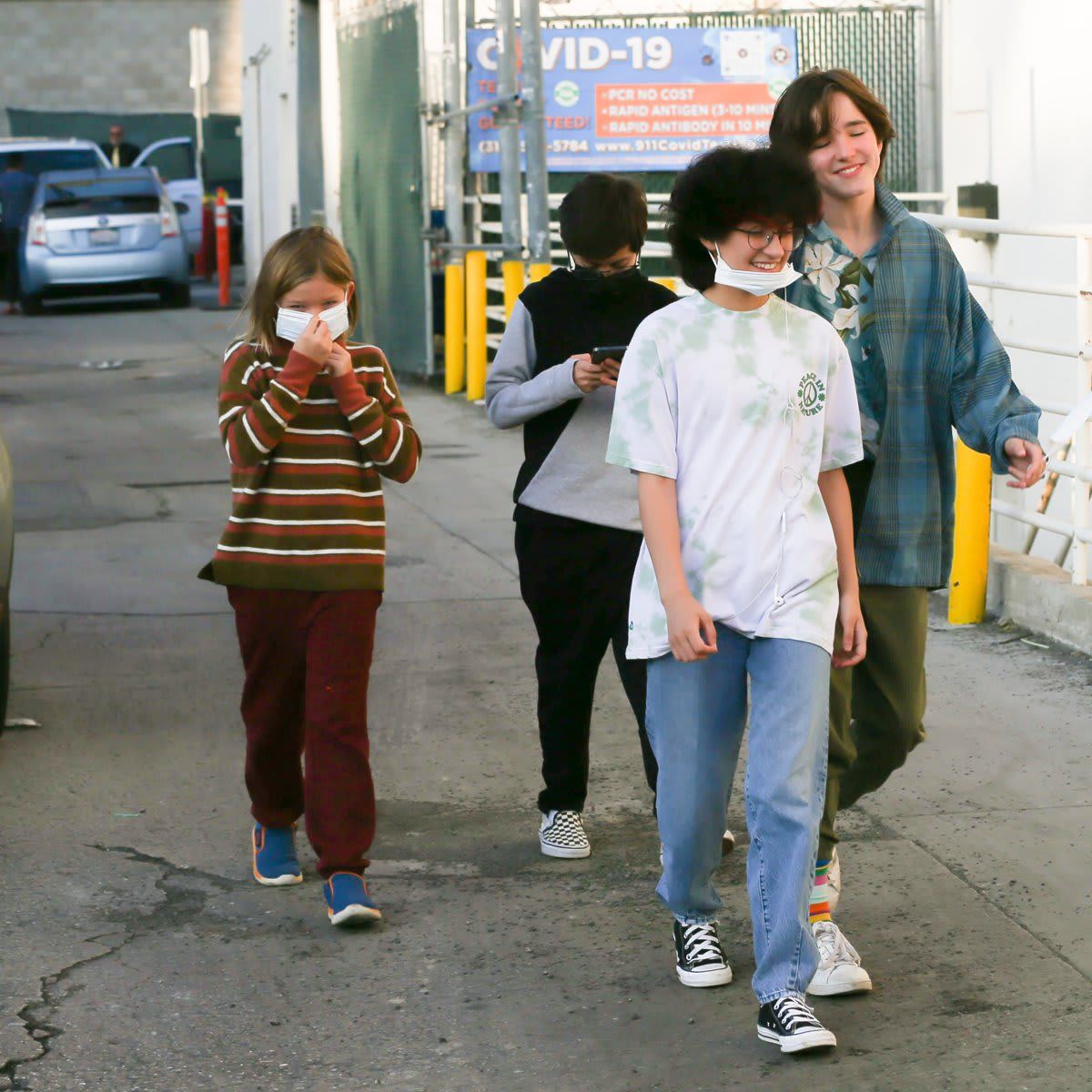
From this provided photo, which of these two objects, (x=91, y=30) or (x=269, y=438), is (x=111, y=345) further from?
(x=91, y=30)

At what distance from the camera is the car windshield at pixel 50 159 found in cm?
2845

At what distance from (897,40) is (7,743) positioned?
41.3 ft

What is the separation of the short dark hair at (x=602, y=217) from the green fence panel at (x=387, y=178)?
36.2 feet

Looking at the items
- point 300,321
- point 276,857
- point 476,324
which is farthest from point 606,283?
point 476,324

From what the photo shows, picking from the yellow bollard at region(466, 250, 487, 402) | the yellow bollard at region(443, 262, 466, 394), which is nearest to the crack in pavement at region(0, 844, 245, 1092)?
the yellow bollard at region(466, 250, 487, 402)

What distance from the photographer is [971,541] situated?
7.50 meters

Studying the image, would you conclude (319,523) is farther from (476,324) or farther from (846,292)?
(476,324)

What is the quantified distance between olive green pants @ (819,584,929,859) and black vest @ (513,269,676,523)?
949 mm

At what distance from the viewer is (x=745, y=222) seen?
12.0ft

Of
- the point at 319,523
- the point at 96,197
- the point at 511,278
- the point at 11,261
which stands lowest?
the point at 319,523

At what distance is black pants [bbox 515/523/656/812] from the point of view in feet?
15.7

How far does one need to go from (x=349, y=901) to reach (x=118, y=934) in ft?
1.70

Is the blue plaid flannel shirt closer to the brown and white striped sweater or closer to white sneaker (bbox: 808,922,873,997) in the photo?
white sneaker (bbox: 808,922,873,997)

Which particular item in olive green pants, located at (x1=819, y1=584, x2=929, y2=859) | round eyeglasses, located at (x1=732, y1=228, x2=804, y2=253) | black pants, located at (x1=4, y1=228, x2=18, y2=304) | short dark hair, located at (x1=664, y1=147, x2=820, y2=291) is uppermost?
black pants, located at (x1=4, y1=228, x2=18, y2=304)
